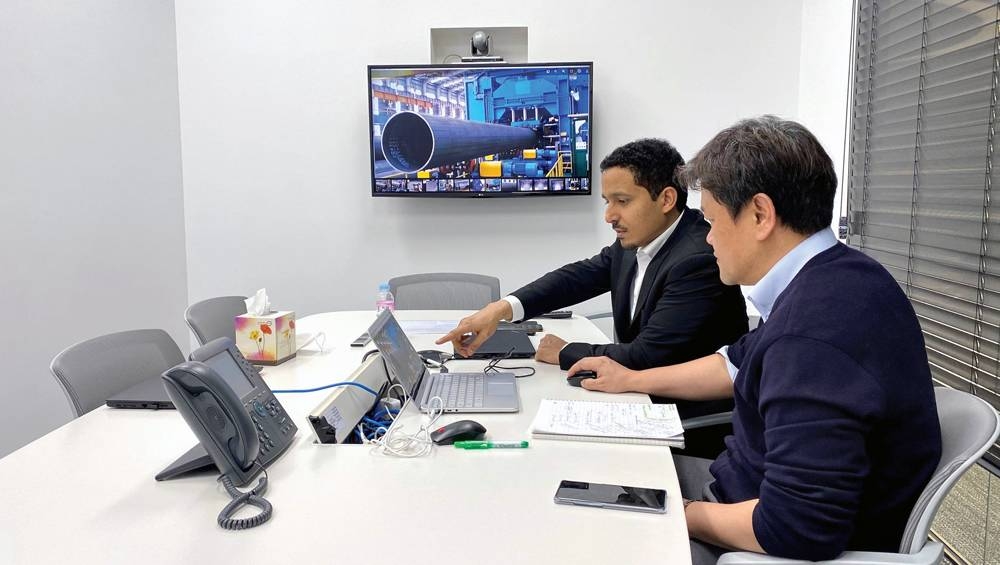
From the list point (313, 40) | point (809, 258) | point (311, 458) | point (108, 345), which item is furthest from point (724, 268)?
point (313, 40)

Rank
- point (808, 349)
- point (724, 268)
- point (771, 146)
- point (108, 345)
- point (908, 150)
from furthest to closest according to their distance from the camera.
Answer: point (908, 150) → point (108, 345) → point (724, 268) → point (771, 146) → point (808, 349)

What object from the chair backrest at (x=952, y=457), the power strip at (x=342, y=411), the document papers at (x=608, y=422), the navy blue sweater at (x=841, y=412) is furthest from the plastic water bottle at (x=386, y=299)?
the chair backrest at (x=952, y=457)

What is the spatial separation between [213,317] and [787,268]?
222 centimetres

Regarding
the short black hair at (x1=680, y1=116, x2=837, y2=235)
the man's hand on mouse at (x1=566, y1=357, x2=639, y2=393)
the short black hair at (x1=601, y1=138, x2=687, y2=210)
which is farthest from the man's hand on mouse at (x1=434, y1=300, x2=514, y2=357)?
the short black hair at (x1=680, y1=116, x2=837, y2=235)

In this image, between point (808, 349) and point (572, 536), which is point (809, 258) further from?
point (572, 536)

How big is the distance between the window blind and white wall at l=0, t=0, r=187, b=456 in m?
3.52

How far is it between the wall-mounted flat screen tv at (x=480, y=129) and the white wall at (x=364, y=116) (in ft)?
0.66

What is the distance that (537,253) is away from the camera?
13.4 ft

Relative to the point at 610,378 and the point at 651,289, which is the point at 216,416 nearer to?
the point at 610,378

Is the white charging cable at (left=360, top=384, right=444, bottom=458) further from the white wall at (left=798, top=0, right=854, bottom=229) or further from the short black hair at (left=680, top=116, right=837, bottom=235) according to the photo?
the white wall at (left=798, top=0, right=854, bottom=229)

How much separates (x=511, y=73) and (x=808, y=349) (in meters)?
3.03

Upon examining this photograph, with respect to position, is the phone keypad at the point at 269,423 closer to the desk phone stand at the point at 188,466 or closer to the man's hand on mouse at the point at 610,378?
the desk phone stand at the point at 188,466

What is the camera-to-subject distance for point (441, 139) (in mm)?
3830

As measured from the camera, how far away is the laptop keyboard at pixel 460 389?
1687 millimetres
